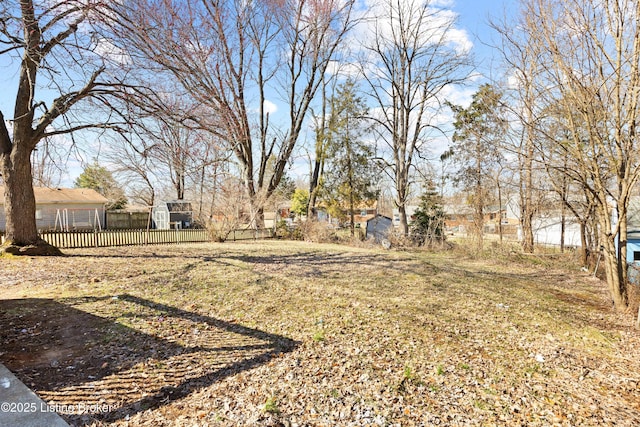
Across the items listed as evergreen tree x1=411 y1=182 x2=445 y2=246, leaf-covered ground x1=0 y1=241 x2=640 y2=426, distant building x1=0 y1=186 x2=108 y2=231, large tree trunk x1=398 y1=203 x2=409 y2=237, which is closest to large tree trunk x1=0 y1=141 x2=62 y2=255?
leaf-covered ground x1=0 y1=241 x2=640 y2=426

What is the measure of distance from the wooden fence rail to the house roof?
41.7ft

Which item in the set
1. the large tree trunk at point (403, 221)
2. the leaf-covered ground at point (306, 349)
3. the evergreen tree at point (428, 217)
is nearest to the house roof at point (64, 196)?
the leaf-covered ground at point (306, 349)

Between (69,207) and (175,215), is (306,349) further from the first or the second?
(69,207)

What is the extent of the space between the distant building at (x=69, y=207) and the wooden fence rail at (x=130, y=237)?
10.5 m

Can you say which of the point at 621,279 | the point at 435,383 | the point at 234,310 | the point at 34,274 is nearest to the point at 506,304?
the point at 621,279

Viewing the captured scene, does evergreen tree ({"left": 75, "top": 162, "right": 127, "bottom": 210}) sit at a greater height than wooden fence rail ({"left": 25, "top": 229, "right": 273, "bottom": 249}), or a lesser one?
greater

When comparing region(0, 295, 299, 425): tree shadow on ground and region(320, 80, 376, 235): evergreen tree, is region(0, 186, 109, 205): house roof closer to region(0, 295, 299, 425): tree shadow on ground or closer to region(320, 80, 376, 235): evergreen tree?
region(320, 80, 376, 235): evergreen tree

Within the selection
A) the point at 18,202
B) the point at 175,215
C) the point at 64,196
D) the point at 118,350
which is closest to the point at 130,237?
the point at 18,202

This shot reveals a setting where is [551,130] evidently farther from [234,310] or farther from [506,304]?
[234,310]

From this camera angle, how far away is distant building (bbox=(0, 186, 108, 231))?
875 inches

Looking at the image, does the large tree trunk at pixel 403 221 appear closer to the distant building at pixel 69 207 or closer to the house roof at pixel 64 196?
the distant building at pixel 69 207

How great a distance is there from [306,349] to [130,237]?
11249 millimetres

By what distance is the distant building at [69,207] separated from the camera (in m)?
22.2

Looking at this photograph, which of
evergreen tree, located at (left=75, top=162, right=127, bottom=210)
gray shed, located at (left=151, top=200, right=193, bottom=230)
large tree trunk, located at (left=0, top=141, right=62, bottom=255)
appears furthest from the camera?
evergreen tree, located at (left=75, top=162, right=127, bottom=210)
